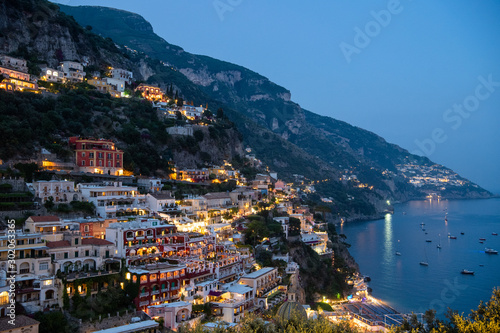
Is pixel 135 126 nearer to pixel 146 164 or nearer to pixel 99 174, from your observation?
pixel 146 164

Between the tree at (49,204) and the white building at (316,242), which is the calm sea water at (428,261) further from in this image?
the tree at (49,204)

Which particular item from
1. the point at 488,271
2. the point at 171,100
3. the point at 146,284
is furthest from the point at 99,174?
the point at 488,271

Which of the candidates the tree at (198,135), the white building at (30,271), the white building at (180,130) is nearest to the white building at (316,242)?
the tree at (198,135)

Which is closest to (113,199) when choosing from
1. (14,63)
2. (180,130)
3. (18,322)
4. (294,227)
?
(18,322)

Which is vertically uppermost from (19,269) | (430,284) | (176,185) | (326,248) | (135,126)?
(135,126)

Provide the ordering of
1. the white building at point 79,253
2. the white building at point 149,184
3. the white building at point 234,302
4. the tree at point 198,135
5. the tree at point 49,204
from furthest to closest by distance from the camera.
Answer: the tree at point 198,135 → the white building at point 149,184 → the tree at point 49,204 → the white building at point 234,302 → the white building at point 79,253

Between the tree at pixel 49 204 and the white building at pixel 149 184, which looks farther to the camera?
the white building at pixel 149 184

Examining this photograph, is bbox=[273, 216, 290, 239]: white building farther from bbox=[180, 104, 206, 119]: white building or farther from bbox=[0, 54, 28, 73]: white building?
bbox=[0, 54, 28, 73]: white building

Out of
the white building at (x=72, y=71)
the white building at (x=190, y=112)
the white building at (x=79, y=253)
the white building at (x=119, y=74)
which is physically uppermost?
the white building at (x=119, y=74)
